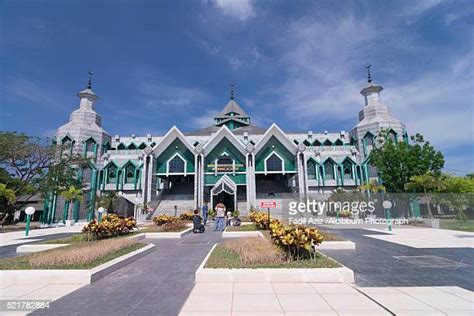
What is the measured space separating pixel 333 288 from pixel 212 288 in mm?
2554

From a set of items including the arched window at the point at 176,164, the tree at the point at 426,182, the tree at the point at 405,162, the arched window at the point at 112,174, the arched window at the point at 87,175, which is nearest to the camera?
the tree at the point at 426,182

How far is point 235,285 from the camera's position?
5.41m

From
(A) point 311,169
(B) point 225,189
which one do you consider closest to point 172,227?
(B) point 225,189

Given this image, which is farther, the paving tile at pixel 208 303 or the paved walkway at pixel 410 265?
the paved walkway at pixel 410 265

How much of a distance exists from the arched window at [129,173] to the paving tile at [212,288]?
35782 millimetres

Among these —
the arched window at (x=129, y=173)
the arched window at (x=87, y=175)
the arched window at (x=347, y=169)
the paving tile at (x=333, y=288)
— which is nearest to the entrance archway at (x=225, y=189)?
the arched window at (x=129, y=173)

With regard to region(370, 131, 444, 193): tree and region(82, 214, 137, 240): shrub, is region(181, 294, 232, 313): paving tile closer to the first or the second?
region(82, 214, 137, 240): shrub

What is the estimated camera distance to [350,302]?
14.5ft

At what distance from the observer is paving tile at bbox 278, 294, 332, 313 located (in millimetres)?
4168

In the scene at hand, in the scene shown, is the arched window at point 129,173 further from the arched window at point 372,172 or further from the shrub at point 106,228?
the arched window at point 372,172

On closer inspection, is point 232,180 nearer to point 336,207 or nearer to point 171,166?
point 171,166

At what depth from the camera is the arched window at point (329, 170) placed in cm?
3738

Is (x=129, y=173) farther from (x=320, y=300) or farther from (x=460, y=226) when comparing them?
(x=460, y=226)

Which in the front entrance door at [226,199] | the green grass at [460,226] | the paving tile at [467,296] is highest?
the front entrance door at [226,199]
